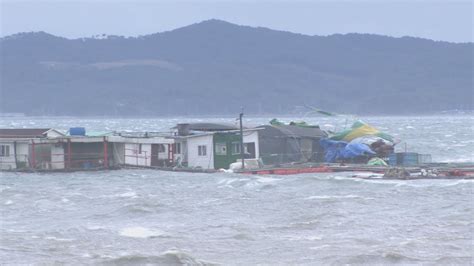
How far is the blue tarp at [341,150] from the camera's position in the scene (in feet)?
168

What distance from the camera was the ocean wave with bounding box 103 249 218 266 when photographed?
24516mm

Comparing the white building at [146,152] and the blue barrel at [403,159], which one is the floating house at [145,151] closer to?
the white building at [146,152]

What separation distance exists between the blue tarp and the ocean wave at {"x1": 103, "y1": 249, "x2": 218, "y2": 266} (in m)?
26.7

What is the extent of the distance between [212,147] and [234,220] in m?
17.6

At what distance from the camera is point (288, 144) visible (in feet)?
171

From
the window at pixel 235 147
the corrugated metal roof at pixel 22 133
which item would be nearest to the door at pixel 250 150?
the window at pixel 235 147

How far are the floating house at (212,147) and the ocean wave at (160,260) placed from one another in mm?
23502

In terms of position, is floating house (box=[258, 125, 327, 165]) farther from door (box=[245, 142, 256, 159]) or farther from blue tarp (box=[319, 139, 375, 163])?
door (box=[245, 142, 256, 159])

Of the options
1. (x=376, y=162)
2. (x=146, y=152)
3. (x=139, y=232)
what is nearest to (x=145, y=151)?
(x=146, y=152)

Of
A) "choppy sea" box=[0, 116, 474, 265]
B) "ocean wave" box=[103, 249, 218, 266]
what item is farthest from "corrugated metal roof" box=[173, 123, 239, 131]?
"ocean wave" box=[103, 249, 218, 266]

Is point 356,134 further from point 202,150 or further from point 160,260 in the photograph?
point 160,260

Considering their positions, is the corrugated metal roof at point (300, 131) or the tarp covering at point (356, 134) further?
the tarp covering at point (356, 134)

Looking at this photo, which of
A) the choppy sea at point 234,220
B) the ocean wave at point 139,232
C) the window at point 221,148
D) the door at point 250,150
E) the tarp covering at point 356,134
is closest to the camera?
the choppy sea at point 234,220

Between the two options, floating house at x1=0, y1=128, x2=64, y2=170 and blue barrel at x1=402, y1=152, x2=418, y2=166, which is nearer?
floating house at x1=0, y1=128, x2=64, y2=170
